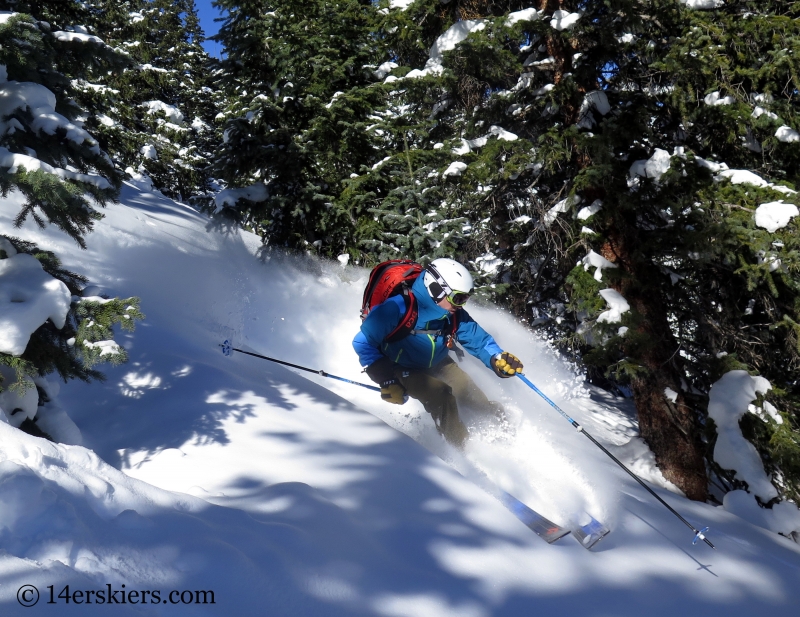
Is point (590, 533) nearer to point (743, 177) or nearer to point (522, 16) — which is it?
point (743, 177)

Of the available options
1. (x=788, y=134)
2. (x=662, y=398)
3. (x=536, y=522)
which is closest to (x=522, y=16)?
(x=788, y=134)

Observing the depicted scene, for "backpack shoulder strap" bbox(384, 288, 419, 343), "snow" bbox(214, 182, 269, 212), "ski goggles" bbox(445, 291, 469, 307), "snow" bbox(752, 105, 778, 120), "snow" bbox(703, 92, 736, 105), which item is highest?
"snow" bbox(703, 92, 736, 105)

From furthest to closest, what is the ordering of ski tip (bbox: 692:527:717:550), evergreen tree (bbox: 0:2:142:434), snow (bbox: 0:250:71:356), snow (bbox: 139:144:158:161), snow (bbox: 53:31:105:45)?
snow (bbox: 139:144:158:161) → snow (bbox: 53:31:105:45) → ski tip (bbox: 692:527:717:550) → evergreen tree (bbox: 0:2:142:434) → snow (bbox: 0:250:71:356)

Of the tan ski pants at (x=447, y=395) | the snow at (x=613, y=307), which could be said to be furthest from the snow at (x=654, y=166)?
the tan ski pants at (x=447, y=395)

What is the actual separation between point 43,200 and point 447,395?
176 inches

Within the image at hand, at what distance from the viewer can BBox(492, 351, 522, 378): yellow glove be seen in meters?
6.71

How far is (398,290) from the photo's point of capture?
6758 mm

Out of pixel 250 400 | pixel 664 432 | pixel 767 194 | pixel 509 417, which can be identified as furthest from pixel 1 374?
pixel 767 194

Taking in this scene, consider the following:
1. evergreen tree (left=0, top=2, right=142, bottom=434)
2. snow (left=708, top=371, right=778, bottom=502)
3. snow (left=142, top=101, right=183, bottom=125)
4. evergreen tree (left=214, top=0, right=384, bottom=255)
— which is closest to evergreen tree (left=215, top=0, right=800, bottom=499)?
snow (left=708, top=371, right=778, bottom=502)

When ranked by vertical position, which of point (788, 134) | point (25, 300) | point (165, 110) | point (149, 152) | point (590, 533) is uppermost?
point (788, 134)

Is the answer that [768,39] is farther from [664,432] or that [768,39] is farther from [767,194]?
[664,432]

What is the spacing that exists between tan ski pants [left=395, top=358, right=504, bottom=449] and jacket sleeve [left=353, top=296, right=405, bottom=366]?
16.5 inches

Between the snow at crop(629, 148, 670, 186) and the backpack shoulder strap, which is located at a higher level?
the snow at crop(629, 148, 670, 186)

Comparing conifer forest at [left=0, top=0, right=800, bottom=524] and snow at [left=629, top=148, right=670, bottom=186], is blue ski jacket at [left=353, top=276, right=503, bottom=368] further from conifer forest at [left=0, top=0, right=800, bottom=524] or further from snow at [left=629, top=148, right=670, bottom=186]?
snow at [left=629, top=148, right=670, bottom=186]
